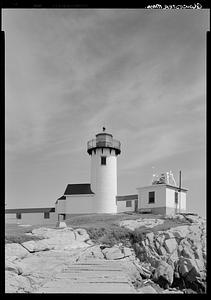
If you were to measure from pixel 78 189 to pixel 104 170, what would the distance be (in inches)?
73.3

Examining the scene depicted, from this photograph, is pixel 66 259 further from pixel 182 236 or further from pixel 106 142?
pixel 106 142

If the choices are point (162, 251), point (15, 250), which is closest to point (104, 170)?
point (162, 251)

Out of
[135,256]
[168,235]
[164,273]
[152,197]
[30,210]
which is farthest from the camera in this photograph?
[30,210]

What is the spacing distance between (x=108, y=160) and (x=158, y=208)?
12.8ft

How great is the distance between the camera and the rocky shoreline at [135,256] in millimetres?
10836

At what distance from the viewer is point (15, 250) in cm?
1198

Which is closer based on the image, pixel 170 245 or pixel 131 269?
pixel 131 269

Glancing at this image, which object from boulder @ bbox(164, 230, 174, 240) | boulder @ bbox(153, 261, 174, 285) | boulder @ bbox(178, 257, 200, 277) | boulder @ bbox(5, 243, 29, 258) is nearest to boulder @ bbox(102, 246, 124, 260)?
boulder @ bbox(153, 261, 174, 285)

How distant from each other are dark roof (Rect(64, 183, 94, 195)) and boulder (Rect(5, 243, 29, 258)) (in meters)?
9.43

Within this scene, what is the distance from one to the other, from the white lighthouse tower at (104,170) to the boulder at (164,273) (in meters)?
8.35

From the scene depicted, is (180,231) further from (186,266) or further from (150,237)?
(186,266)

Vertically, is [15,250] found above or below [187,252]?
above

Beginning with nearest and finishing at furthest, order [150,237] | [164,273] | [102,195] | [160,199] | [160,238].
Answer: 1. [164,273]
2. [160,238]
3. [150,237]
4. [160,199]
5. [102,195]
